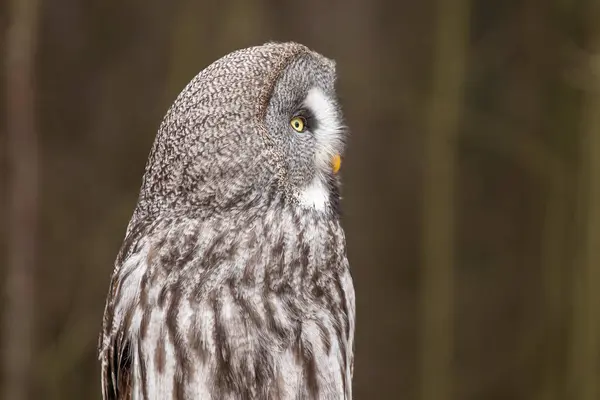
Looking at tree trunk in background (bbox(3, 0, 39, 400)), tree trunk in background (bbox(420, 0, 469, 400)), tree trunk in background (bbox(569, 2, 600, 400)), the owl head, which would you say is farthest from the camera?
tree trunk in background (bbox(569, 2, 600, 400))

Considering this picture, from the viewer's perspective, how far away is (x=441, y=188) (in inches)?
106

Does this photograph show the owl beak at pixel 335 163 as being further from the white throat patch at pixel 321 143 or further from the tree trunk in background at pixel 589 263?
the tree trunk in background at pixel 589 263

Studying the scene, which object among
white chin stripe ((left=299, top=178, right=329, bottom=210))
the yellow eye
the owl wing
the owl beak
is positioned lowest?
the owl wing

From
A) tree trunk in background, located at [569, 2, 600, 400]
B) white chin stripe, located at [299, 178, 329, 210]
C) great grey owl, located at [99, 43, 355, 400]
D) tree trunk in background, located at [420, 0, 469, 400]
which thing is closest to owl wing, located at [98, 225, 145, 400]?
great grey owl, located at [99, 43, 355, 400]

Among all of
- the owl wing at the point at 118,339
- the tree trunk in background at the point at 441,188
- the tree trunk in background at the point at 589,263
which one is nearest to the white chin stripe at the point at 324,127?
the owl wing at the point at 118,339

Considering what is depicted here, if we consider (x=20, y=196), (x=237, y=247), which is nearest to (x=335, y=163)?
(x=237, y=247)

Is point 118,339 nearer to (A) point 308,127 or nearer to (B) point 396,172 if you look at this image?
(A) point 308,127

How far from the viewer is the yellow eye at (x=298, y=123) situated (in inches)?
53.4

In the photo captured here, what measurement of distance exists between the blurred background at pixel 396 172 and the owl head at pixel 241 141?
1.04m

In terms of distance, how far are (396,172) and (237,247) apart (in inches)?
54.3

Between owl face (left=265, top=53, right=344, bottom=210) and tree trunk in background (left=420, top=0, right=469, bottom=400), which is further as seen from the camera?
tree trunk in background (left=420, top=0, right=469, bottom=400)

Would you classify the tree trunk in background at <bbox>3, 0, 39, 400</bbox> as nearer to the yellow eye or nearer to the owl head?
the owl head

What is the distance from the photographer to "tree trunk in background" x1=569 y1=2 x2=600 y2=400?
109 inches

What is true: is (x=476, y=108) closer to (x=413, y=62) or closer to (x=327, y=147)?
(x=413, y=62)
